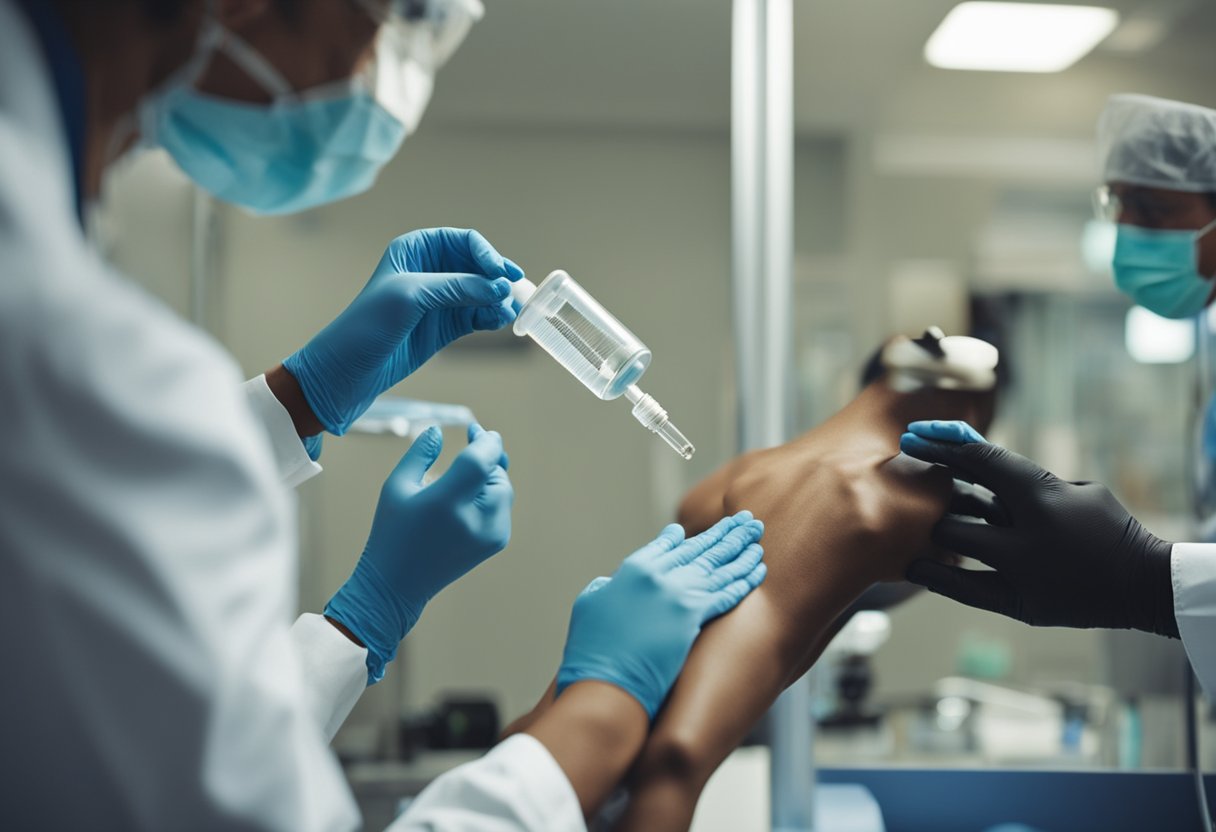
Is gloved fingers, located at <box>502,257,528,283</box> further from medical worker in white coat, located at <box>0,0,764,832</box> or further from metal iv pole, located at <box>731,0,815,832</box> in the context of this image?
metal iv pole, located at <box>731,0,815,832</box>

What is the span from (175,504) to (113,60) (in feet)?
1.02

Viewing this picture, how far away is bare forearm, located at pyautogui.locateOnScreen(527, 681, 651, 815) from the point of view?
72 centimetres

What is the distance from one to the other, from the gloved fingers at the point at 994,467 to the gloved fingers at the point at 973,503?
0.05m

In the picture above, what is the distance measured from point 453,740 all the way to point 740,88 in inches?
64.7

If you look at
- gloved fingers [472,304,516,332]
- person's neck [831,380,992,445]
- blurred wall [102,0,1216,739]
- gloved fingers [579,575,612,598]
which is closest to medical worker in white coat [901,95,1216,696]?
person's neck [831,380,992,445]

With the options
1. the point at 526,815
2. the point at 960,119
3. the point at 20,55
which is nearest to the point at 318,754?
the point at 526,815

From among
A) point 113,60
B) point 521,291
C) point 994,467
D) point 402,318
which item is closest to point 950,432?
point 994,467

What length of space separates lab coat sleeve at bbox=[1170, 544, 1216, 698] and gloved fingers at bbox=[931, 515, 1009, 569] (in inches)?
6.7

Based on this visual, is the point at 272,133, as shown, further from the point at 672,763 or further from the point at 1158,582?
the point at 1158,582

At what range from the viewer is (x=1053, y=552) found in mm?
947

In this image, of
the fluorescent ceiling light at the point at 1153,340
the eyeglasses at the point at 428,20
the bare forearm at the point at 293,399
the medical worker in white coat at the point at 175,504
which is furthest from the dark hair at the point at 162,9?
the fluorescent ceiling light at the point at 1153,340

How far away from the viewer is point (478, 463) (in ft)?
2.87

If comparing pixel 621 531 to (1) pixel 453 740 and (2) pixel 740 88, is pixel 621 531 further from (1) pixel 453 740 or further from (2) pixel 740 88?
(2) pixel 740 88

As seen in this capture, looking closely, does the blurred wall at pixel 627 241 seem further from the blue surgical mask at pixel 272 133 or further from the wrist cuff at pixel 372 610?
the blue surgical mask at pixel 272 133
